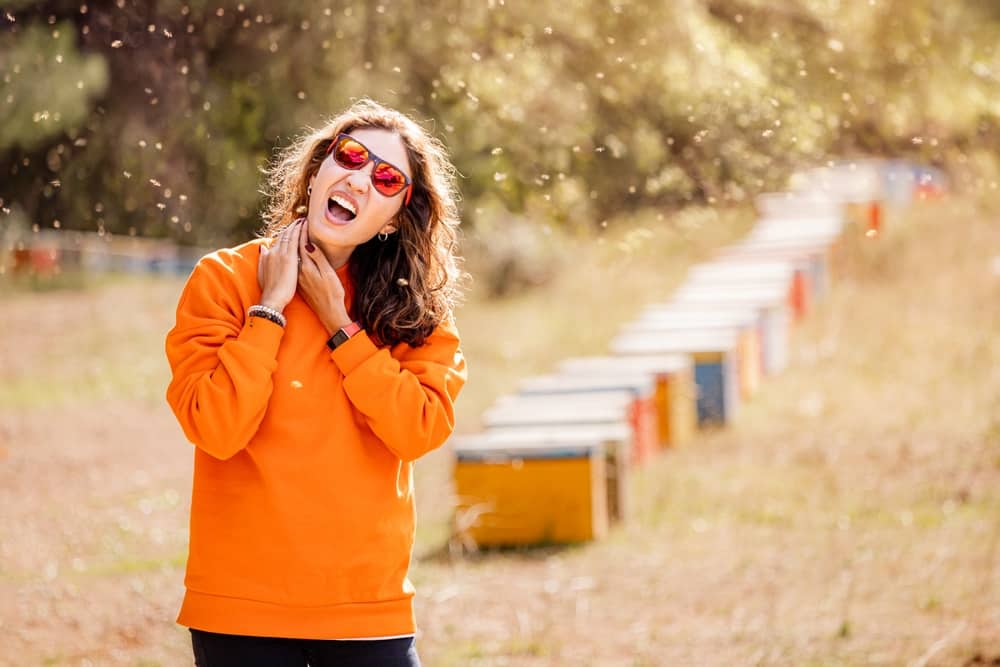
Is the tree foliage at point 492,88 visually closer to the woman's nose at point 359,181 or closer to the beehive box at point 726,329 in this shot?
the woman's nose at point 359,181

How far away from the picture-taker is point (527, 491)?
6605 millimetres

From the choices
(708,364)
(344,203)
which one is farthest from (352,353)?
(708,364)

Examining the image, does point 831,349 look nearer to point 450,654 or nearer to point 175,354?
point 450,654

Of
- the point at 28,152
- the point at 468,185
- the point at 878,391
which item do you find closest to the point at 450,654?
the point at 468,185

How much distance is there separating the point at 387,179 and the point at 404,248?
16 centimetres

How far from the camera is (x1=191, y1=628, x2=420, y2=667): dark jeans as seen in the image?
2.33 m

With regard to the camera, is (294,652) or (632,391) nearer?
(294,652)

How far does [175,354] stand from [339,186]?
43 centimetres

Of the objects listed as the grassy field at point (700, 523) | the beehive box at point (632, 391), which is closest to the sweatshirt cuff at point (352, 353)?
the grassy field at point (700, 523)

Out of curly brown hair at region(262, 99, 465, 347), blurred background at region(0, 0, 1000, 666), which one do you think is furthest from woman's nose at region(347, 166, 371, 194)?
blurred background at region(0, 0, 1000, 666)

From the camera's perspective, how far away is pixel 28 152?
5.26 metres

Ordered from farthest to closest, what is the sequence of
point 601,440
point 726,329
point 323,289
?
point 726,329, point 601,440, point 323,289

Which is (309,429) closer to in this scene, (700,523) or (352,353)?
(352,353)

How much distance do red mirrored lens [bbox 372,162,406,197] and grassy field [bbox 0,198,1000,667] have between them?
7.07 ft
